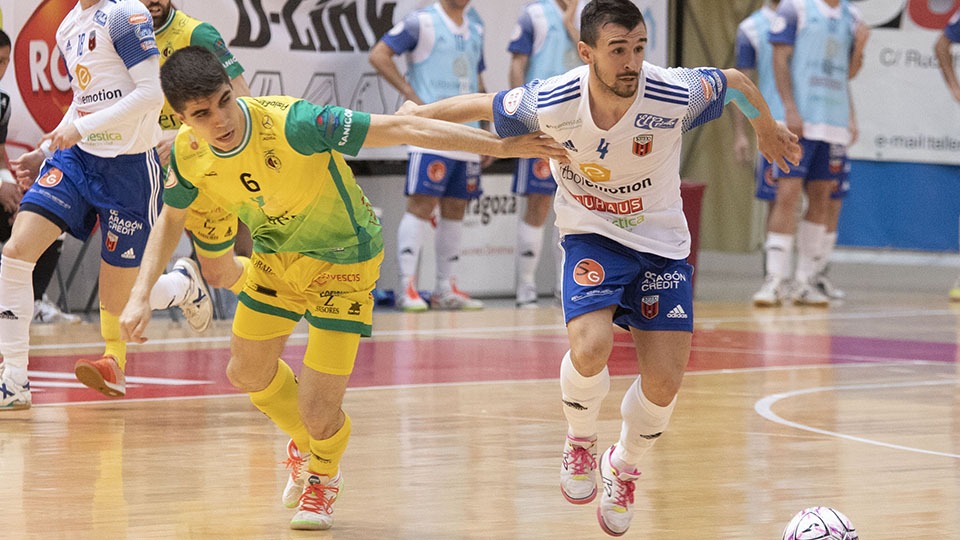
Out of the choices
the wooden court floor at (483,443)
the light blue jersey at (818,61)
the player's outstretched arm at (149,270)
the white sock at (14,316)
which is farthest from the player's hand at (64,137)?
the light blue jersey at (818,61)

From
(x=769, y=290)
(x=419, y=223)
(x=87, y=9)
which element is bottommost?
(x=769, y=290)

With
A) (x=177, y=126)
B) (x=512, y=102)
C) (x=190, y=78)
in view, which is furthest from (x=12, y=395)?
(x=512, y=102)

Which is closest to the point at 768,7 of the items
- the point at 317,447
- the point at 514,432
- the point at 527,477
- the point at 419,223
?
the point at 419,223

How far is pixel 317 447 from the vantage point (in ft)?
17.5

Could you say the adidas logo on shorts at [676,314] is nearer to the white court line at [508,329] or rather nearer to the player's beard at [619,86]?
the player's beard at [619,86]

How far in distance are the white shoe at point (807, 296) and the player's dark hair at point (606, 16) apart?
28.0 feet

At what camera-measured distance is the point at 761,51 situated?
13.4 meters

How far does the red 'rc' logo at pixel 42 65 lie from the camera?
11102 millimetres

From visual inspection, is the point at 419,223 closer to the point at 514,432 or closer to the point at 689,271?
the point at 514,432

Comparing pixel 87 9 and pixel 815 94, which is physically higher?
pixel 87 9

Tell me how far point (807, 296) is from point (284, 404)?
8.71 meters

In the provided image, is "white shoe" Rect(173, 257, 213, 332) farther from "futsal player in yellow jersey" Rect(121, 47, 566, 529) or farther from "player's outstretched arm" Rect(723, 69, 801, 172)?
"player's outstretched arm" Rect(723, 69, 801, 172)

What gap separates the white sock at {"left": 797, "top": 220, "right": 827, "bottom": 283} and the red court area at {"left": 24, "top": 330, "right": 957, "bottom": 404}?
8.00 feet

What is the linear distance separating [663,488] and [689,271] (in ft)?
3.12
